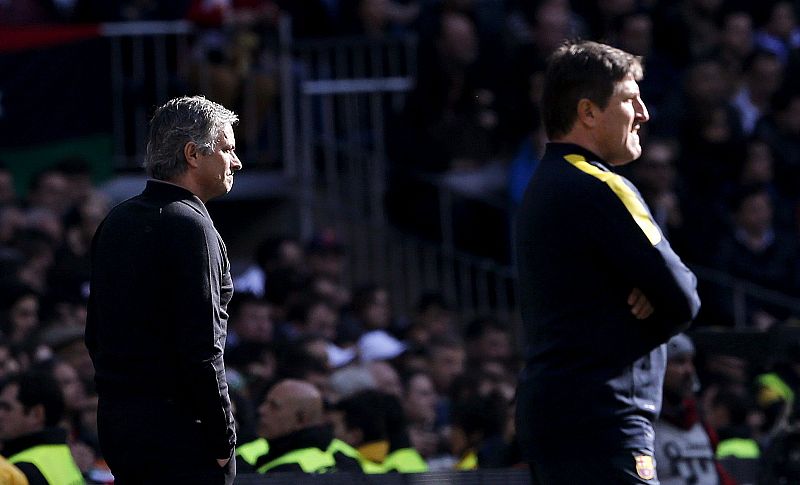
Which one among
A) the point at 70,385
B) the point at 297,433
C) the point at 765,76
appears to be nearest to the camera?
the point at 297,433

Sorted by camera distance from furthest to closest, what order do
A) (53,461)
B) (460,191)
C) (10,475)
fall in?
(460,191), (53,461), (10,475)

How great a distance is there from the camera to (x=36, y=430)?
6418 millimetres

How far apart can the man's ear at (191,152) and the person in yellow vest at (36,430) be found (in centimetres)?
221

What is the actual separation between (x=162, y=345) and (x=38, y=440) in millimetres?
2401

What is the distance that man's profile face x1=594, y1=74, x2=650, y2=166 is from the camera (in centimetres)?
422

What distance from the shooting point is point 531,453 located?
13.6 feet

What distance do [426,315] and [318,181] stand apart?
2.02 metres

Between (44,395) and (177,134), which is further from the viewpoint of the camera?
(44,395)

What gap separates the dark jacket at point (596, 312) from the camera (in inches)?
158

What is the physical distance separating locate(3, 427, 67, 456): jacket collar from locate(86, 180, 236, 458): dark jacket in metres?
2.21

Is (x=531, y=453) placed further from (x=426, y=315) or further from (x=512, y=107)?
(x=512, y=107)

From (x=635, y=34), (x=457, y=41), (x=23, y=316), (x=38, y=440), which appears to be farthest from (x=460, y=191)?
(x=38, y=440)

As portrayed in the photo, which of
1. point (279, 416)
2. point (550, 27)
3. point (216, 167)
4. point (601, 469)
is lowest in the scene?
point (279, 416)

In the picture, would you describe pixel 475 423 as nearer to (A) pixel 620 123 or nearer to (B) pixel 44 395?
(B) pixel 44 395
